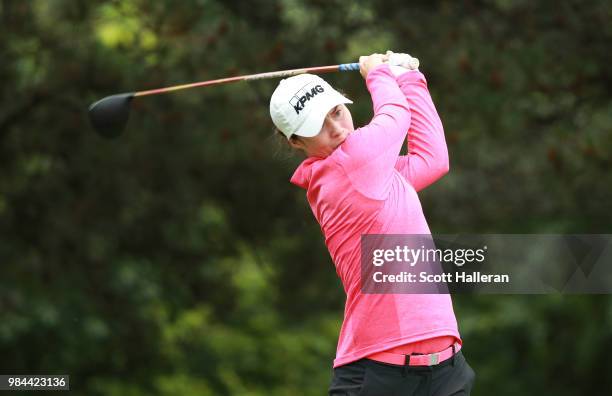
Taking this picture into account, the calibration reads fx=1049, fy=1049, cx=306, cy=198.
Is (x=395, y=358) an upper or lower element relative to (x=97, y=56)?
lower

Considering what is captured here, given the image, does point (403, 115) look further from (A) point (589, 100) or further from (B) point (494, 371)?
(B) point (494, 371)

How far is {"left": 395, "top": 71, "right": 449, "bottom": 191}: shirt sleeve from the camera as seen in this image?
3.07m

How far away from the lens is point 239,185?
809 cm

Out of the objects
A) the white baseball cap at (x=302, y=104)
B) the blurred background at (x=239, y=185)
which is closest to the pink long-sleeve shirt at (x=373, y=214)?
the white baseball cap at (x=302, y=104)

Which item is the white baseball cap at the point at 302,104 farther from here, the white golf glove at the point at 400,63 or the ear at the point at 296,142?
the white golf glove at the point at 400,63

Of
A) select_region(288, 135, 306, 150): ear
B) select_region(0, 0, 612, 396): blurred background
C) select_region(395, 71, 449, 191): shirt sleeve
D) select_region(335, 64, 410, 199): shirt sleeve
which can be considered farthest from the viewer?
select_region(0, 0, 612, 396): blurred background

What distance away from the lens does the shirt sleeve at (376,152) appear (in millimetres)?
2789

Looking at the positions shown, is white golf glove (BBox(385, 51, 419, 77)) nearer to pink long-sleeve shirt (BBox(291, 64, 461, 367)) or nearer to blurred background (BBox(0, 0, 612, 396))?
pink long-sleeve shirt (BBox(291, 64, 461, 367))

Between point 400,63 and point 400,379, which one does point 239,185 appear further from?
point 400,379

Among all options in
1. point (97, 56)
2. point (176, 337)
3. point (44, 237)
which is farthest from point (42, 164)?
point (176, 337)

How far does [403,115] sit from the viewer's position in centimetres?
290

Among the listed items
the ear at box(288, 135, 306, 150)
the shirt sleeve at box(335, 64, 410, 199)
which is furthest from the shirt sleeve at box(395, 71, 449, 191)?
the ear at box(288, 135, 306, 150)

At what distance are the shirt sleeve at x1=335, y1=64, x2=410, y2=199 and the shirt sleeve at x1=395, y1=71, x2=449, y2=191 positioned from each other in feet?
0.63

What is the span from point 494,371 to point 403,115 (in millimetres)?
6157
